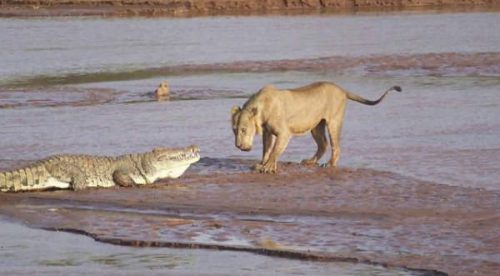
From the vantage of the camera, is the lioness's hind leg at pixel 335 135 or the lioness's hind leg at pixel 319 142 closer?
the lioness's hind leg at pixel 335 135

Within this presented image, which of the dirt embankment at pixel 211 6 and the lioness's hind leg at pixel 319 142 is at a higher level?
the lioness's hind leg at pixel 319 142

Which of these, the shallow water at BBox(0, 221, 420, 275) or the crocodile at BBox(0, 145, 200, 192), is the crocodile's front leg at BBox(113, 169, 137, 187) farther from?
the shallow water at BBox(0, 221, 420, 275)

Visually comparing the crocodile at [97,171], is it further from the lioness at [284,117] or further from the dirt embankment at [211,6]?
the dirt embankment at [211,6]

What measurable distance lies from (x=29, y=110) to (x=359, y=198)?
9.94 metres

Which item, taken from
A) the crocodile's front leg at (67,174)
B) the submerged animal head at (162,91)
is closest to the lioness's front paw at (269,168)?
the crocodile's front leg at (67,174)

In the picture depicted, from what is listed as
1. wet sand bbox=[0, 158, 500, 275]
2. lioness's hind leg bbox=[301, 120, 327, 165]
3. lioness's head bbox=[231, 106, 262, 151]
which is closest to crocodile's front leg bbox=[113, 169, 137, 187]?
wet sand bbox=[0, 158, 500, 275]

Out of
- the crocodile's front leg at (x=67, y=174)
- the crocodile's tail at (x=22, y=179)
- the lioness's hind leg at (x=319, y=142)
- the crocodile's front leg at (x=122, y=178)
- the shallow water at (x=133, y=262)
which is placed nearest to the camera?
the shallow water at (x=133, y=262)

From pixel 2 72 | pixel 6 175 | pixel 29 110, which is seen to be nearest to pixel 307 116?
pixel 6 175

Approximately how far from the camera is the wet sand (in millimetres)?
10609

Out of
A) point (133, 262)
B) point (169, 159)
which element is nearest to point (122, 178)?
point (169, 159)

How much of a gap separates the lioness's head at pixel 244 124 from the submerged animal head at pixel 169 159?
630 millimetres

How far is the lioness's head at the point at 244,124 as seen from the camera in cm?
1441

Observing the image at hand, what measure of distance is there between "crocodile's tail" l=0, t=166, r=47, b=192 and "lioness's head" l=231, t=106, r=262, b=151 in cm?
209

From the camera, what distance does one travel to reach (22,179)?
1355 centimetres
